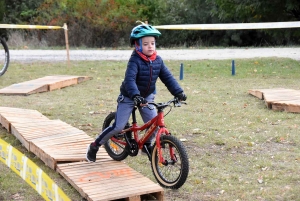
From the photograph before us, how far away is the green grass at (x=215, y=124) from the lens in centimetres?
584

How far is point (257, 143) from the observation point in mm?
7516

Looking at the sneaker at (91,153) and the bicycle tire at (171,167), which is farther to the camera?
the sneaker at (91,153)

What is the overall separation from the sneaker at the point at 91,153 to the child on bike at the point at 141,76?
19 centimetres

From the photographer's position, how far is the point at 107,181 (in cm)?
560

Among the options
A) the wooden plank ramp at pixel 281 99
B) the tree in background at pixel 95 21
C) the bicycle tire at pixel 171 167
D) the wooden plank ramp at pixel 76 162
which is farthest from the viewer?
the tree in background at pixel 95 21

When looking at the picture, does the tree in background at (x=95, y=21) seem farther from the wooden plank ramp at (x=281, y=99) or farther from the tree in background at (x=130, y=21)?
the wooden plank ramp at (x=281, y=99)

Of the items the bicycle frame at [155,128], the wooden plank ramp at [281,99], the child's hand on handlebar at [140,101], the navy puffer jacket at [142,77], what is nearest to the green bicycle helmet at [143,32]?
the navy puffer jacket at [142,77]

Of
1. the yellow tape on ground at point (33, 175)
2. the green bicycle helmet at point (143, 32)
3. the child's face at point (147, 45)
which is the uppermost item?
the green bicycle helmet at point (143, 32)

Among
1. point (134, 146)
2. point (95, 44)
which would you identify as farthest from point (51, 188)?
point (95, 44)

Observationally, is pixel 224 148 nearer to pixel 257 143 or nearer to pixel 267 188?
pixel 257 143

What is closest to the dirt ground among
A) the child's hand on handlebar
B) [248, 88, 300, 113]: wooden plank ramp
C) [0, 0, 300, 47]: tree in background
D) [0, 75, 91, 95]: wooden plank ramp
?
[0, 0, 300, 47]: tree in background

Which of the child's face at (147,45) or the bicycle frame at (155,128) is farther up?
the child's face at (147,45)

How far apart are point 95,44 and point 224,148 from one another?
21.9 metres

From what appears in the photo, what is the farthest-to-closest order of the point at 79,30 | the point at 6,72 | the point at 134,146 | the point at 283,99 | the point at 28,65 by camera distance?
the point at 79,30
the point at 28,65
the point at 6,72
the point at 283,99
the point at 134,146
